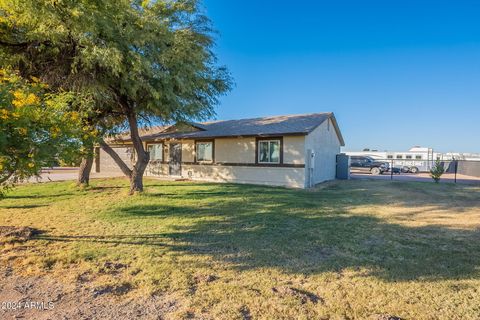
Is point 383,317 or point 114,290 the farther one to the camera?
point 114,290

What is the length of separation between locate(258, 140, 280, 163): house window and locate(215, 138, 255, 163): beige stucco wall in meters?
0.43

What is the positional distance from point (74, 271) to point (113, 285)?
2.99ft

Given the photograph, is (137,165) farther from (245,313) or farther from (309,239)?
(245,313)

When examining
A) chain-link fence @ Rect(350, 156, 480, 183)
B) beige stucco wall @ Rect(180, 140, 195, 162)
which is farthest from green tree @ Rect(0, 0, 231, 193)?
chain-link fence @ Rect(350, 156, 480, 183)

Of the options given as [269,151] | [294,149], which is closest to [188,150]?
[269,151]

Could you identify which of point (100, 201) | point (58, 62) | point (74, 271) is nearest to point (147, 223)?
point (74, 271)

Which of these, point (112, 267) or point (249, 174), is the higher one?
point (249, 174)

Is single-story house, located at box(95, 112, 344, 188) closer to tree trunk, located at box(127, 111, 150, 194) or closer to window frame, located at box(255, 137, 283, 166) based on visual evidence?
window frame, located at box(255, 137, 283, 166)

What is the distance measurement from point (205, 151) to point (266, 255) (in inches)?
504

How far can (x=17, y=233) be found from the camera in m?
6.15

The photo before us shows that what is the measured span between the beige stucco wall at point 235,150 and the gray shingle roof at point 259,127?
1.47ft

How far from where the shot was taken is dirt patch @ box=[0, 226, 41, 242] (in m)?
5.90

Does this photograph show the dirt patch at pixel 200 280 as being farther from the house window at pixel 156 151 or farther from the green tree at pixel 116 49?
the house window at pixel 156 151

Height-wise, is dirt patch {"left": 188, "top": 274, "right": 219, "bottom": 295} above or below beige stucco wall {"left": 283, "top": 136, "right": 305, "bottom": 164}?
below
